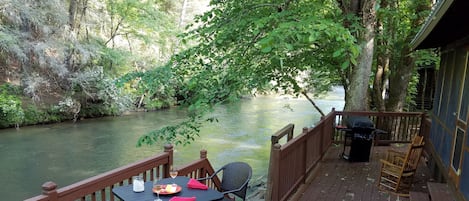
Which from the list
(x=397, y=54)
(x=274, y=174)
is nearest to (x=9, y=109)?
(x=274, y=174)

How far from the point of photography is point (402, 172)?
4703mm

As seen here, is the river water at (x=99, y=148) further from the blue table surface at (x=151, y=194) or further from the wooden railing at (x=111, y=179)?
the blue table surface at (x=151, y=194)

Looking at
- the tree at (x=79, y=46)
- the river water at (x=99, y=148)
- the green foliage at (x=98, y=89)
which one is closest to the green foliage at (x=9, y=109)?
the river water at (x=99, y=148)

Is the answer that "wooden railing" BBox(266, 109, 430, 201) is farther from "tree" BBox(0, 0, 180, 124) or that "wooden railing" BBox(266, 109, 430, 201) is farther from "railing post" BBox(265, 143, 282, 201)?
"tree" BBox(0, 0, 180, 124)

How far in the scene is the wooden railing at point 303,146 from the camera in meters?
3.66

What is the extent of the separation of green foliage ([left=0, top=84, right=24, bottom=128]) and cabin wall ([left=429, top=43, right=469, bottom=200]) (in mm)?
13723

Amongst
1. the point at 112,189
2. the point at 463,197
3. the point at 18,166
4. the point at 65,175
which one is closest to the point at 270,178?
the point at 112,189

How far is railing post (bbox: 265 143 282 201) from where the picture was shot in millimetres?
3588

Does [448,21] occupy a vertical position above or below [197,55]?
above

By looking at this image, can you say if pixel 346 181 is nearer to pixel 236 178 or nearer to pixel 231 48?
pixel 236 178

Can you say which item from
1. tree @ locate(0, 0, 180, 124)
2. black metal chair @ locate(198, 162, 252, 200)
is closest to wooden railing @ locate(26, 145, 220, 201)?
black metal chair @ locate(198, 162, 252, 200)

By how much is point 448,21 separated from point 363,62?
3045mm

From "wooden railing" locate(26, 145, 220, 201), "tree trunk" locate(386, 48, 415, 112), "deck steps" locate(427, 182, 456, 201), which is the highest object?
"tree trunk" locate(386, 48, 415, 112)

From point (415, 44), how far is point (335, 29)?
1.70 m
